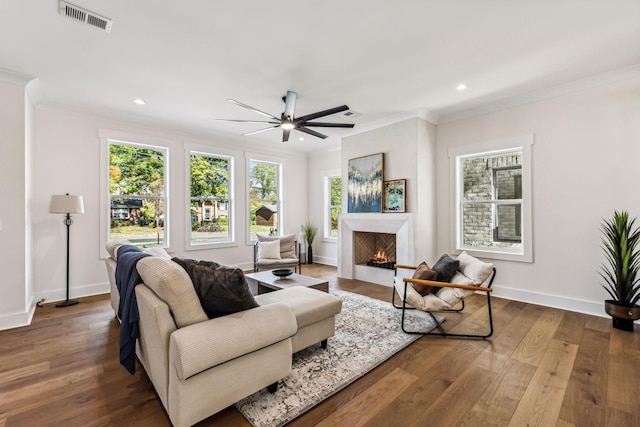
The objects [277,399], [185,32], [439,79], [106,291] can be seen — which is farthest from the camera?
[106,291]

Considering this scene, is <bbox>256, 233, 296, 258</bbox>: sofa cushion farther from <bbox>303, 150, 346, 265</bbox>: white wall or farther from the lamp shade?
the lamp shade

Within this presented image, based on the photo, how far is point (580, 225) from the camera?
3570mm

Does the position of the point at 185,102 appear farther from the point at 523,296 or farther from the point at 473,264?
the point at 523,296

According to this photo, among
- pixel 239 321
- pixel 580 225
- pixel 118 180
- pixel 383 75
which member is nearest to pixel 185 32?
pixel 383 75

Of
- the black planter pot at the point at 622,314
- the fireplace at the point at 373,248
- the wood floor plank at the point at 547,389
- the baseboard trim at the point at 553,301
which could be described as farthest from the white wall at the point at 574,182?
the fireplace at the point at 373,248

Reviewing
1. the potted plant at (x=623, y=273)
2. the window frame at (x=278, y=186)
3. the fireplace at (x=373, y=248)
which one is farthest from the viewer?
the window frame at (x=278, y=186)

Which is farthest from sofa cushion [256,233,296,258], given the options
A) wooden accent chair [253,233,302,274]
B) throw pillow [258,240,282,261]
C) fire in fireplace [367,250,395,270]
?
fire in fireplace [367,250,395,270]

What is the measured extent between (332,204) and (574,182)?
4.43 metres

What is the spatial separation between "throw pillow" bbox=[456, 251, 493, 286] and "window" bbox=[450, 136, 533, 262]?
1323 millimetres

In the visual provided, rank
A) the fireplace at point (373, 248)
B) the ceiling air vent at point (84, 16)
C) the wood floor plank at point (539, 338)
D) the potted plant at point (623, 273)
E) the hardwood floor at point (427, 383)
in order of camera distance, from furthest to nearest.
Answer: the fireplace at point (373, 248), the potted plant at point (623, 273), the wood floor plank at point (539, 338), the ceiling air vent at point (84, 16), the hardwood floor at point (427, 383)

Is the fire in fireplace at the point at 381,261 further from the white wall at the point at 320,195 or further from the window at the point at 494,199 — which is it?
the white wall at the point at 320,195

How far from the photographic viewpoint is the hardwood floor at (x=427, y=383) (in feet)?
5.87

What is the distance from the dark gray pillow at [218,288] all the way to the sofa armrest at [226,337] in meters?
0.06

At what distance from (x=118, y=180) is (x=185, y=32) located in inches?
130
